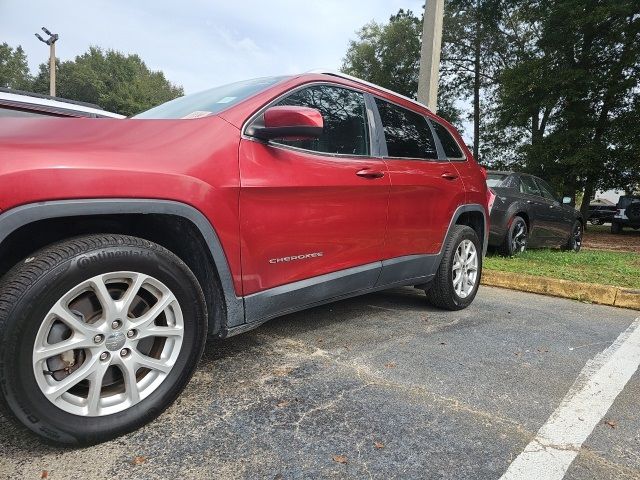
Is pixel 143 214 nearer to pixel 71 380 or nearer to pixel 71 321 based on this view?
pixel 71 321

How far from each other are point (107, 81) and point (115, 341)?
76.9 metres

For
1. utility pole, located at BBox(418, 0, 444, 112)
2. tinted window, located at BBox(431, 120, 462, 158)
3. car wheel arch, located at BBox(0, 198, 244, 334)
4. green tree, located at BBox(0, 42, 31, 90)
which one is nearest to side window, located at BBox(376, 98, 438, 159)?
tinted window, located at BBox(431, 120, 462, 158)

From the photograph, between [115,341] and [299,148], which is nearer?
[115,341]

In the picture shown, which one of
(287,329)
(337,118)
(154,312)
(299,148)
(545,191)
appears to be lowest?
(287,329)

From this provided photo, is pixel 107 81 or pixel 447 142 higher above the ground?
pixel 107 81

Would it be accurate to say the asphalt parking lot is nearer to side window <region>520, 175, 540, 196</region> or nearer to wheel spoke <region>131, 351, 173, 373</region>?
wheel spoke <region>131, 351, 173, 373</region>

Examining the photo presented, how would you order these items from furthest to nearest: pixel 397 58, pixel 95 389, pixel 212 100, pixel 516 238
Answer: pixel 397 58, pixel 516 238, pixel 212 100, pixel 95 389

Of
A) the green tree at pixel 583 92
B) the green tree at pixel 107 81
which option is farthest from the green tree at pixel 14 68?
the green tree at pixel 583 92

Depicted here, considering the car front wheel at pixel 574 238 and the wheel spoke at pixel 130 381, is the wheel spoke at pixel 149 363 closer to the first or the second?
the wheel spoke at pixel 130 381

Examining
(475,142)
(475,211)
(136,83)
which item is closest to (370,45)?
(475,142)

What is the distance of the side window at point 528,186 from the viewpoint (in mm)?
7339

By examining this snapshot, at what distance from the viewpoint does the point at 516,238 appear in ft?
23.0

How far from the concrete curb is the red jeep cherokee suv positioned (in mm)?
2453

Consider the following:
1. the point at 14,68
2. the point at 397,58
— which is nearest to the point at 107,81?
the point at 14,68
